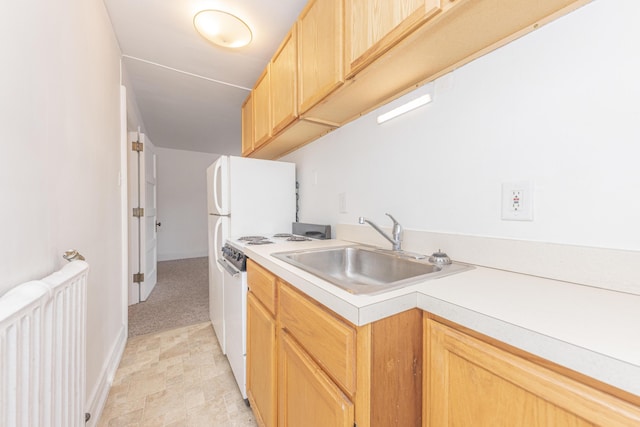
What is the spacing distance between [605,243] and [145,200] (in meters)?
3.78

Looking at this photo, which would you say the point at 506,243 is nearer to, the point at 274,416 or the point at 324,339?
the point at 324,339

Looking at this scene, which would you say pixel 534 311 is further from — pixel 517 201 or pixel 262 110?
pixel 262 110

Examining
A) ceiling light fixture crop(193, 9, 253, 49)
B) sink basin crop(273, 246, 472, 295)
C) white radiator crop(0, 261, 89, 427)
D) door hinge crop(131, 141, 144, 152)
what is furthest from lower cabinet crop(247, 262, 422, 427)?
door hinge crop(131, 141, 144, 152)

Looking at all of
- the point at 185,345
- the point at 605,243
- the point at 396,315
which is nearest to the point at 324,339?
the point at 396,315

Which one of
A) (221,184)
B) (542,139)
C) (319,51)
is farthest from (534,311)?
(221,184)

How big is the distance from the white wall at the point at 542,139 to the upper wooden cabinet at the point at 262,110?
3.50ft

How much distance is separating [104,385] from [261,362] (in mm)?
1068

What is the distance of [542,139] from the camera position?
31.0 inches

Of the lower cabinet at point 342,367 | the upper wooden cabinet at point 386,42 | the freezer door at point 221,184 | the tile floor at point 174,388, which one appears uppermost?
the upper wooden cabinet at point 386,42

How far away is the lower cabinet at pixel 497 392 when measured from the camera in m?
0.38

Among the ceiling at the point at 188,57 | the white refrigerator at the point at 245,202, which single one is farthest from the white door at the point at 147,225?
the white refrigerator at the point at 245,202

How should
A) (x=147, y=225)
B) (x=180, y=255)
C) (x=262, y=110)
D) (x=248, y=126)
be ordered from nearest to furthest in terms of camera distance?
(x=262, y=110) → (x=248, y=126) → (x=147, y=225) → (x=180, y=255)

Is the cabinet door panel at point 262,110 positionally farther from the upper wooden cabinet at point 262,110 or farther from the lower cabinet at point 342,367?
the lower cabinet at point 342,367

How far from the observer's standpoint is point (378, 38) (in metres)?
0.90
